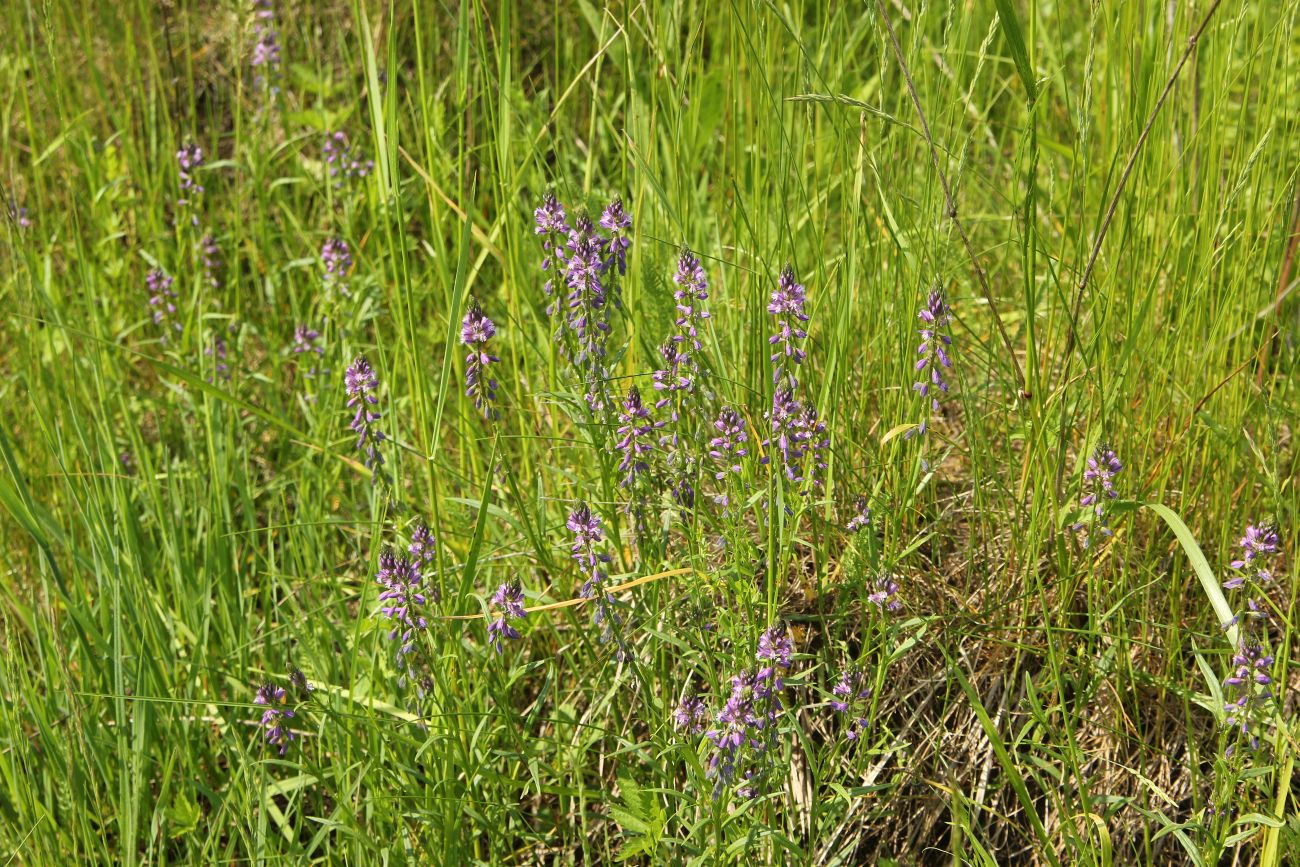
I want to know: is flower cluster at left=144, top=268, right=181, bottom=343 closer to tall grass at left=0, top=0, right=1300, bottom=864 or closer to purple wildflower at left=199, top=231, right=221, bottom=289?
purple wildflower at left=199, top=231, right=221, bottom=289

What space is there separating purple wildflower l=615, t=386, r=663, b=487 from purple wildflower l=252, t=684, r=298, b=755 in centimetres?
75

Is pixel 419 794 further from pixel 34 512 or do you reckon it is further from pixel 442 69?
pixel 442 69

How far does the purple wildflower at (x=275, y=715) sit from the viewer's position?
217 centimetres

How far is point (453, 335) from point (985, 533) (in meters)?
1.17

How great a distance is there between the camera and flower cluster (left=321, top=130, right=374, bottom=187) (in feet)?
12.3

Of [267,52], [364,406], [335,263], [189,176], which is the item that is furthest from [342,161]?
[364,406]

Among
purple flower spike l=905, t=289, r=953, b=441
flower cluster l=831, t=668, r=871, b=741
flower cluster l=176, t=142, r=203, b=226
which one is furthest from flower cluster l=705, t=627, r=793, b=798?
flower cluster l=176, t=142, r=203, b=226

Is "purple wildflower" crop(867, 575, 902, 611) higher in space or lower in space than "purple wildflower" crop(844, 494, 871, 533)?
lower

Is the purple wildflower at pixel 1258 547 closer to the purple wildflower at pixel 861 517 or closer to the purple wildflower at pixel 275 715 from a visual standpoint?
the purple wildflower at pixel 861 517

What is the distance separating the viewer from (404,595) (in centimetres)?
210

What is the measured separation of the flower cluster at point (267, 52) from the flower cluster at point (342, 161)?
0.39 m

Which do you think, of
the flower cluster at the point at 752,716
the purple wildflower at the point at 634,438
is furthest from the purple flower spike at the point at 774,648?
the purple wildflower at the point at 634,438

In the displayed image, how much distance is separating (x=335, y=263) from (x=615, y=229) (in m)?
1.40

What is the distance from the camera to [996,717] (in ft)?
7.43
